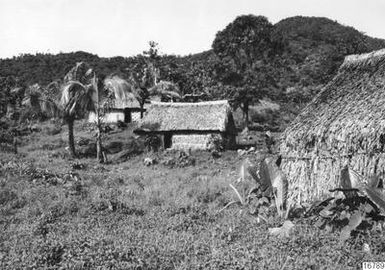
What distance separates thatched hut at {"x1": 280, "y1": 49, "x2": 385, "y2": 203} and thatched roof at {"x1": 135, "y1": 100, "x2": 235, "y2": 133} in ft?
54.3

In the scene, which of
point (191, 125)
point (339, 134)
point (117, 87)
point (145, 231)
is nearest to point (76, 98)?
point (117, 87)

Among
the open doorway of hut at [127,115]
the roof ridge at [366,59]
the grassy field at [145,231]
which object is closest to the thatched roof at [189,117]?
the open doorway of hut at [127,115]

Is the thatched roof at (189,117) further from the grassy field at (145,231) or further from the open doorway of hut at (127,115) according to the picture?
the grassy field at (145,231)

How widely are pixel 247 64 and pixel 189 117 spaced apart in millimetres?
31102

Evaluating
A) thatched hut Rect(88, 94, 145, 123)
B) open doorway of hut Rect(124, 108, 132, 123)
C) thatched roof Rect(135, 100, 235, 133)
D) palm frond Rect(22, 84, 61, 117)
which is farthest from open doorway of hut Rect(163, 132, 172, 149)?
open doorway of hut Rect(124, 108, 132, 123)

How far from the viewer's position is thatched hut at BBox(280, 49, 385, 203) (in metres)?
9.44

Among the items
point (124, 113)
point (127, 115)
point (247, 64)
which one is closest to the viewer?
point (124, 113)

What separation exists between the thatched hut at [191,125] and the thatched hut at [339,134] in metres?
16.5

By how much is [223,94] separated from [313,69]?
27.9ft

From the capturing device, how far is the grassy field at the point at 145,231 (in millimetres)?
6546

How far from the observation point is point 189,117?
96.9 ft

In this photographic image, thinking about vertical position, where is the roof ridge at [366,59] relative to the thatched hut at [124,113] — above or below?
above

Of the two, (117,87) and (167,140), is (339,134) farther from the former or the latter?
(167,140)

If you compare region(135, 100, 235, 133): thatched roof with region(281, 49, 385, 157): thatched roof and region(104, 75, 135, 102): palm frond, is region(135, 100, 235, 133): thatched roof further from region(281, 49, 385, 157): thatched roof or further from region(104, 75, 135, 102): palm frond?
region(281, 49, 385, 157): thatched roof
